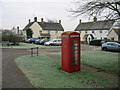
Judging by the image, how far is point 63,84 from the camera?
17.0 feet

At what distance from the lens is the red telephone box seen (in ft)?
23.5

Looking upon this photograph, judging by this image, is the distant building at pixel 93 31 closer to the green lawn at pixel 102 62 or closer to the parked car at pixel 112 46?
the parked car at pixel 112 46

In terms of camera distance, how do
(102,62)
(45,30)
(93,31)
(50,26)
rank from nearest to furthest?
(102,62), (93,31), (45,30), (50,26)

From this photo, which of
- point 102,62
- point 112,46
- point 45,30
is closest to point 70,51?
point 102,62

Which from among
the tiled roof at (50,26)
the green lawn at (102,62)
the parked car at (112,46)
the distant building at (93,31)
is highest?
the tiled roof at (50,26)

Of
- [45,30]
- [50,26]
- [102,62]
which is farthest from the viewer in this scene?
[50,26]

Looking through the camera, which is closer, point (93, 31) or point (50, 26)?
point (93, 31)

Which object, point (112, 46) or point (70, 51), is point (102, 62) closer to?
point (70, 51)

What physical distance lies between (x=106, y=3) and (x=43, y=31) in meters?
46.5

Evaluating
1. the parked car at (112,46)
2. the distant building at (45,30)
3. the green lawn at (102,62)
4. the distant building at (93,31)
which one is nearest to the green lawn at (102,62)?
the green lawn at (102,62)

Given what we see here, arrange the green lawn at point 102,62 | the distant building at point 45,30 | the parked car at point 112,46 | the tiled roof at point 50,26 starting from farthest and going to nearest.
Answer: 1. the tiled roof at point 50,26
2. the distant building at point 45,30
3. the parked car at point 112,46
4. the green lawn at point 102,62

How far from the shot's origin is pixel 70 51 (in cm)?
715

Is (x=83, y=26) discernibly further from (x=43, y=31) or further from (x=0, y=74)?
(x=0, y=74)

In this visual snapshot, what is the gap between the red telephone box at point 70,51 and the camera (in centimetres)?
715
